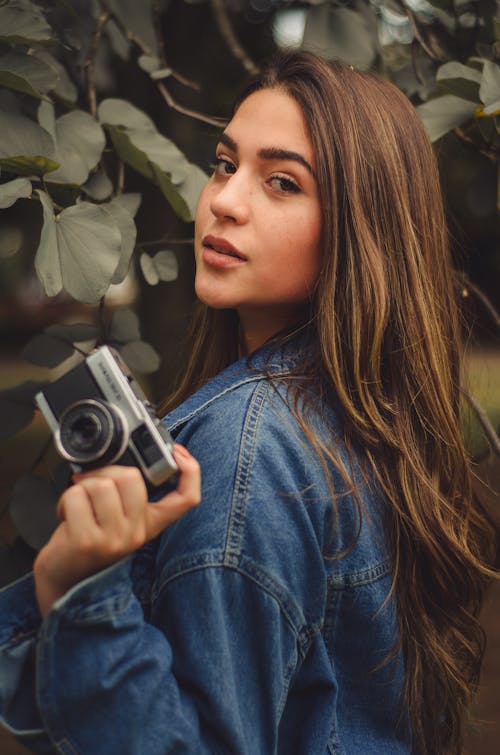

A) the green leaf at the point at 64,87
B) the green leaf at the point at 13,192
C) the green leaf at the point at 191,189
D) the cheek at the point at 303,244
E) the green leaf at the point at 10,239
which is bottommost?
the cheek at the point at 303,244

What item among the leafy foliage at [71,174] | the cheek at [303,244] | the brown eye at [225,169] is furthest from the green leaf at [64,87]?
the cheek at [303,244]

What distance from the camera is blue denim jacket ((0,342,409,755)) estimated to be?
84cm

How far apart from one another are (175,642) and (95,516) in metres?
0.20

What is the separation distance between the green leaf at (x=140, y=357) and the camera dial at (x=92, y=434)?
86 cm

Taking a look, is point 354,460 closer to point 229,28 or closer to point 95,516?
point 95,516

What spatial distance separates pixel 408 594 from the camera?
119cm

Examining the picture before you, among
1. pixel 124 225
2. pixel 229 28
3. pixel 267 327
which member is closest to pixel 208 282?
pixel 267 327

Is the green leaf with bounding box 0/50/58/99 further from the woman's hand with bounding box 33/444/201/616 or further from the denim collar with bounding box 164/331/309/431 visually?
the woman's hand with bounding box 33/444/201/616

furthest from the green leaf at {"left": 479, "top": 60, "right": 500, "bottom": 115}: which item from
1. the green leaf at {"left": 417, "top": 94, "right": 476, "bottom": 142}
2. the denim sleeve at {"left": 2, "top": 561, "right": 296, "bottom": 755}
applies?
the denim sleeve at {"left": 2, "top": 561, "right": 296, "bottom": 755}

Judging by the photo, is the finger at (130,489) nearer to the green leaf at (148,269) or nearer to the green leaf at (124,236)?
the green leaf at (124,236)

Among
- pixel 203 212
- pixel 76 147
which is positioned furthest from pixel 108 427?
pixel 76 147

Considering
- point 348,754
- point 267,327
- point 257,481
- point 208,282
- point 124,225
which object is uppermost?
point 124,225

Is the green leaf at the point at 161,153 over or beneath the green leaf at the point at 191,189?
over

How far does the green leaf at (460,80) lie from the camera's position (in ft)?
4.92
